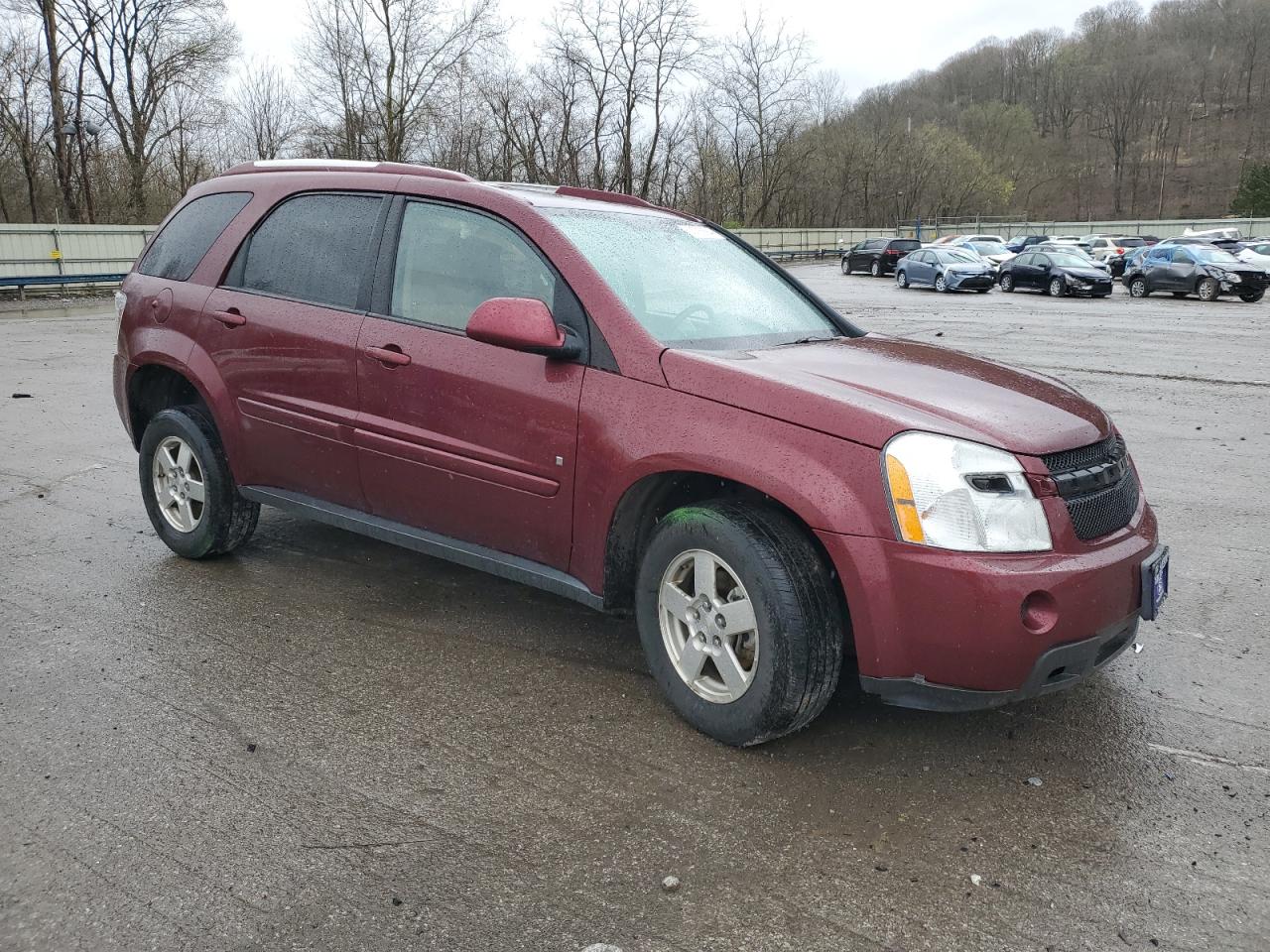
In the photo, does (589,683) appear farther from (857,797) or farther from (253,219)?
(253,219)

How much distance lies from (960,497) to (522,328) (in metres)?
1.54

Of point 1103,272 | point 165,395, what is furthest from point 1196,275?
point 165,395

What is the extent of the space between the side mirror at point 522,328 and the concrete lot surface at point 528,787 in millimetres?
1240

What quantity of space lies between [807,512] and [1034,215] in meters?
126

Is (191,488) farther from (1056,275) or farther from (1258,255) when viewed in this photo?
(1258,255)

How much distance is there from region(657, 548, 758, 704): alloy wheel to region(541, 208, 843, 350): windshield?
32.5 inches

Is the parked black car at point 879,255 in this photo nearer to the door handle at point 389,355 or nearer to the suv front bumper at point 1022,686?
the door handle at point 389,355

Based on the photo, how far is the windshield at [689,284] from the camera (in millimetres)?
3738

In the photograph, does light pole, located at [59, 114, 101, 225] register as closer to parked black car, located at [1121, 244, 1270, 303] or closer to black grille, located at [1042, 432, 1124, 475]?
parked black car, located at [1121, 244, 1270, 303]

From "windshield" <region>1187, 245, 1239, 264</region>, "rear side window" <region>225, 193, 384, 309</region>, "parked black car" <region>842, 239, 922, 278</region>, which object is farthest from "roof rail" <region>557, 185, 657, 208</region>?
"parked black car" <region>842, 239, 922, 278</region>

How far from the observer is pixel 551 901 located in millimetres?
2541

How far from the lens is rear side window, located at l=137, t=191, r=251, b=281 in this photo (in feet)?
16.3

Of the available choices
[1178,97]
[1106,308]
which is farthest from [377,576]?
[1178,97]

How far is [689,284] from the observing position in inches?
159
